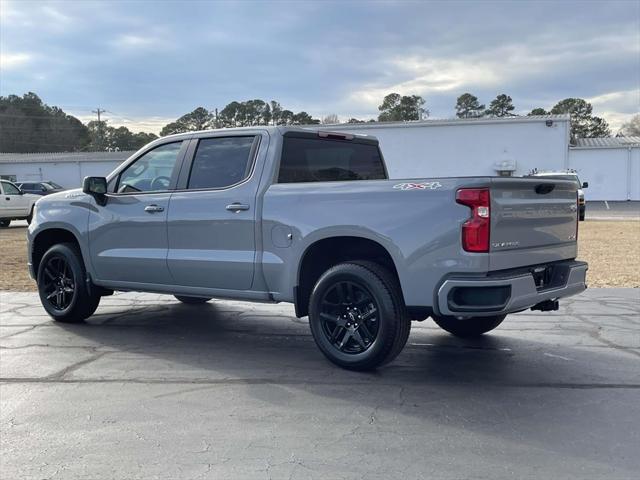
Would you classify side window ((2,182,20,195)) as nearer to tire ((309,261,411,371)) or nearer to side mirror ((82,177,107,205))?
side mirror ((82,177,107,205))

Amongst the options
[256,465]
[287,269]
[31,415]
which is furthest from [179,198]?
[256,465]

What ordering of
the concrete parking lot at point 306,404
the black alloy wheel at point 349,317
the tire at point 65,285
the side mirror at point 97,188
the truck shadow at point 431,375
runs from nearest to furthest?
1. the concrete parking lot at point 306,404
2. the truck shadow at point 431,375
3. the black alloy wheel at point 349,317
4. the side mirror at point 97,188
5. the tire at point 65,285

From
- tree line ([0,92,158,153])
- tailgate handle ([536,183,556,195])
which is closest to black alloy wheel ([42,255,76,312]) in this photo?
tailgate handle ([536,183,556,195])

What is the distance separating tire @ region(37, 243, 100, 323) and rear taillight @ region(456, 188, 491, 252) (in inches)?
179

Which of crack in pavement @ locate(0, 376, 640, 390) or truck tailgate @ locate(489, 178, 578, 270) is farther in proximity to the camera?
crack in pavement @ locate(0, 376, 640, 390)

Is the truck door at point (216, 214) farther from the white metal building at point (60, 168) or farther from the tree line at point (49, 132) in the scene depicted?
the tree line at point (49, 132)

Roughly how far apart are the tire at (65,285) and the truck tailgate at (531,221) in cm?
472

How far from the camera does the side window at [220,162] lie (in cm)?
584

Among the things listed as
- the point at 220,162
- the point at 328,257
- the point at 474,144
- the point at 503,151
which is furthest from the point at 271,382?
the point at 474,144

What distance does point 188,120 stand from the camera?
262 ft

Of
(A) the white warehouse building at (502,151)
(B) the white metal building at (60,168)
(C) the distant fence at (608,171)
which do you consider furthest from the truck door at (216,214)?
(B) the white metal building at (60,168)

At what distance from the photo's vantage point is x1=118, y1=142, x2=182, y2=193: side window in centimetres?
638

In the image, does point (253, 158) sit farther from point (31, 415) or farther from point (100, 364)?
point (31, 415)

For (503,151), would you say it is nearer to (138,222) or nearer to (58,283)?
(58,283)
